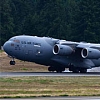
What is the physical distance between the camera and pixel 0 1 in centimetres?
8888

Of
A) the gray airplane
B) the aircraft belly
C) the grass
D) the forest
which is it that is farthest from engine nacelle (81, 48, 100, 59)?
the forest

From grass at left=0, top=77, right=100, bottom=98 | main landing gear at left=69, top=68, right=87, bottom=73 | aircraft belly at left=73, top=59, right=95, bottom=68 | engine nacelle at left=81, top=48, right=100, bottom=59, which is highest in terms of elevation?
engine nacelle at left=81, top=48, right=100, bottom=59

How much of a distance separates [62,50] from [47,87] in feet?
56.2

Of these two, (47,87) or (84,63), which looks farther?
(84,63)

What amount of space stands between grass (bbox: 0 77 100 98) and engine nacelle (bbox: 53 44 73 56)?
11568 mm

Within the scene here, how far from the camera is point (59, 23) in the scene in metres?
86.1

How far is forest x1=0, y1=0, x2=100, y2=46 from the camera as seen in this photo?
83.6 m

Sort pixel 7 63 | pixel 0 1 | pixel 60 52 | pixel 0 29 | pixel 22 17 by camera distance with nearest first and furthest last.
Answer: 1. pixel 60 52
2. pixel 7 63
3. pixel 0 29
4. pixel 0 1
5. pixel 22 17

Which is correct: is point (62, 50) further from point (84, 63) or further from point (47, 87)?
point (47, 87)

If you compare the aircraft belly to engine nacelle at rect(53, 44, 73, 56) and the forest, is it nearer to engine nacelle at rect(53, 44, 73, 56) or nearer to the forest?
engine nacelle at rect(53, 44, 73, 56)

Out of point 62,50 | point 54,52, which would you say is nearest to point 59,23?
point 54,52

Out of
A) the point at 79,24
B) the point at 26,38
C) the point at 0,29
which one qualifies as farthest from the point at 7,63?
the point at 79,24

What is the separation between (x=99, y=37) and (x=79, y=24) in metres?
5.05

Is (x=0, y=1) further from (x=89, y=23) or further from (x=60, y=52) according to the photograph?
(x=60, y=52)
